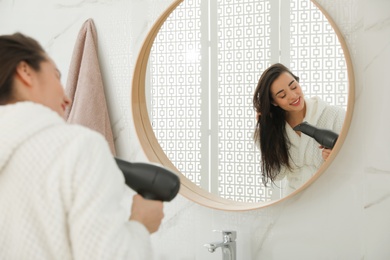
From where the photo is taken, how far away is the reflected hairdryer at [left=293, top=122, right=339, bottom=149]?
1.55 m

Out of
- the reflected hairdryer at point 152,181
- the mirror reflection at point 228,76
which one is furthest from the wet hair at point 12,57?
the mirror reflection at point 228,76

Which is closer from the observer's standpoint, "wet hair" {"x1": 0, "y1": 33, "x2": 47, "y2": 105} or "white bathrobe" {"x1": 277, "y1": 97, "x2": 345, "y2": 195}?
"wet hair" {"x1": 0, "y1": 33, "x2": 47, "y2": 105}

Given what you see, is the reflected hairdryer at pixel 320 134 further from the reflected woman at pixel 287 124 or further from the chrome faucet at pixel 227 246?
the chrome faucet at pixel 227 246

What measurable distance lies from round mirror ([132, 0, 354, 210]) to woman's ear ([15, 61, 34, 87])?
765 mm

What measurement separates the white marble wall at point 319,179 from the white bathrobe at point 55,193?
75 centimetres

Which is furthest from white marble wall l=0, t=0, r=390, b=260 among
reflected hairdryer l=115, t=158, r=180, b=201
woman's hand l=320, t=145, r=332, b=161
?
reflected hairdryer l=115, t=158, r=180, b=201

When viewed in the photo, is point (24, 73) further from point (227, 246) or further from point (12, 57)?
point (227, 246)

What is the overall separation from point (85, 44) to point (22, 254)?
1.08m

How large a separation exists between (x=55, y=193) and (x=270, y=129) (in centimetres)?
84

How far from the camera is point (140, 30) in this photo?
1.88 meters

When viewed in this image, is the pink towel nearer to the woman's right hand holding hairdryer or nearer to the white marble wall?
the white marble wall

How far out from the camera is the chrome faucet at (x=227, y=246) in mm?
1647

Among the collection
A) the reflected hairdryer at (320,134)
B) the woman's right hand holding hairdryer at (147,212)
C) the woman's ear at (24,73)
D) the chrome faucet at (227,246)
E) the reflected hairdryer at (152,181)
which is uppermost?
the woman's ear at (24,73)

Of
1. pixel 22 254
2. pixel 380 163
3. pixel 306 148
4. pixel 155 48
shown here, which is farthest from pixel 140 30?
pixel 22 254
